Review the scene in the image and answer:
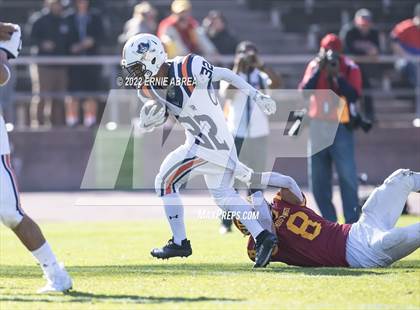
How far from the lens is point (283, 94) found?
18.3 m

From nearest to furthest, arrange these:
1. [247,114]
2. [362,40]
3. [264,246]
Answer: [264,246] < [247,114] < [362,40]

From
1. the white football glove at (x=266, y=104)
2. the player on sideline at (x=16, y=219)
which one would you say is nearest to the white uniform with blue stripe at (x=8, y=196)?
the player on sideline at (x=16, y=219)

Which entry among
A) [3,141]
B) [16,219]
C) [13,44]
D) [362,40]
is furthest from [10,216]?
[362,40]

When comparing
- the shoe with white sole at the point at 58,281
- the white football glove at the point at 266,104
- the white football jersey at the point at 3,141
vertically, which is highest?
the white football jersey at the point at 3,141

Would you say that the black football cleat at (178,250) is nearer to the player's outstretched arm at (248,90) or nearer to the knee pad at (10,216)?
the player's outstretched arm at (248,90)

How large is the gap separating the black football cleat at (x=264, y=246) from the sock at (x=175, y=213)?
82 centimetres

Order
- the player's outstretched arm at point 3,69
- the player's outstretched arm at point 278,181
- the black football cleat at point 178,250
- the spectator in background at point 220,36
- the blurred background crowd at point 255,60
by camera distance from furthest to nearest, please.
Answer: the spectator in background at point 220,36 < the blurred background crowd at point 255,60 < the black football cleat at point 178,250 < the player's outstretched arm at point 278,181 < the player's outstretched arm at point 3,69

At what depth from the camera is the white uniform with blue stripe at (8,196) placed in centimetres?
775

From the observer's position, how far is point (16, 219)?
7.80 metres

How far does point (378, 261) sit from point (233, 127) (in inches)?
185

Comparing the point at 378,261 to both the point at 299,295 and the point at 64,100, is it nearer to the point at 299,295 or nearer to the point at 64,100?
the point at 299,295

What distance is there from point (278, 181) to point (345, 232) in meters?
0.74

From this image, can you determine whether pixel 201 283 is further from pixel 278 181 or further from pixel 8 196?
pixel 8 196

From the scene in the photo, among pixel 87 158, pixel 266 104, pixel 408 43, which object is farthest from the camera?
pixel 408 43
